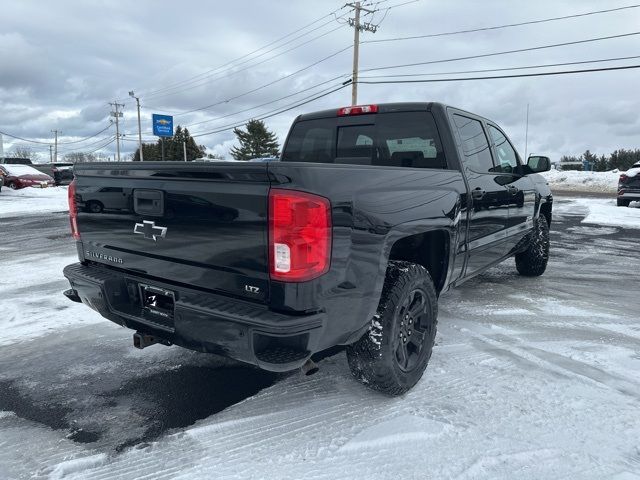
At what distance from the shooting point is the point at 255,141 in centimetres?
6134

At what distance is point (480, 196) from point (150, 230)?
2.55 meters

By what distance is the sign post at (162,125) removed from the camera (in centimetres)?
4506

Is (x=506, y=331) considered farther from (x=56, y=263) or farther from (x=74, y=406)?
(x=56, y=263)

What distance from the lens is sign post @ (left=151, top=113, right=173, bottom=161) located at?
45062 mm

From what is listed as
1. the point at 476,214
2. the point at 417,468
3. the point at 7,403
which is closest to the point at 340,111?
the point at 476,214

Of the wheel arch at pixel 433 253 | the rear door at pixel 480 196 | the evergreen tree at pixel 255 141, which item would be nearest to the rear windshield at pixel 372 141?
the rear door at pixel 480 196

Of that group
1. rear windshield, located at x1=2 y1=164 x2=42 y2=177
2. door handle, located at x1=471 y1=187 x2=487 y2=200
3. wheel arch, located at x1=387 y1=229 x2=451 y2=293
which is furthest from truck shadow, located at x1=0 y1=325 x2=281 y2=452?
rear windshield, located at x1=2 y1=164 x2=42 y2=177

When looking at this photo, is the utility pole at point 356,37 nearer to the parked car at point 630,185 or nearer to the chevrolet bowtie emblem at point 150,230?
the parked car at point 630,185

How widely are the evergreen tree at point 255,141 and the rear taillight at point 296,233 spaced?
196 feet

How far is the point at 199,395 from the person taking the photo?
302 centimetres

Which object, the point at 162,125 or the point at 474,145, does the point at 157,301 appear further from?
the point at 162,125

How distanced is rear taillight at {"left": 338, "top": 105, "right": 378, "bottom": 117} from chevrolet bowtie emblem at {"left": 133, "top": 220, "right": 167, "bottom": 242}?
211cm

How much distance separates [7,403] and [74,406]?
42 cm

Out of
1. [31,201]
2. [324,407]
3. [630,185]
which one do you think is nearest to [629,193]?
[630,185]
